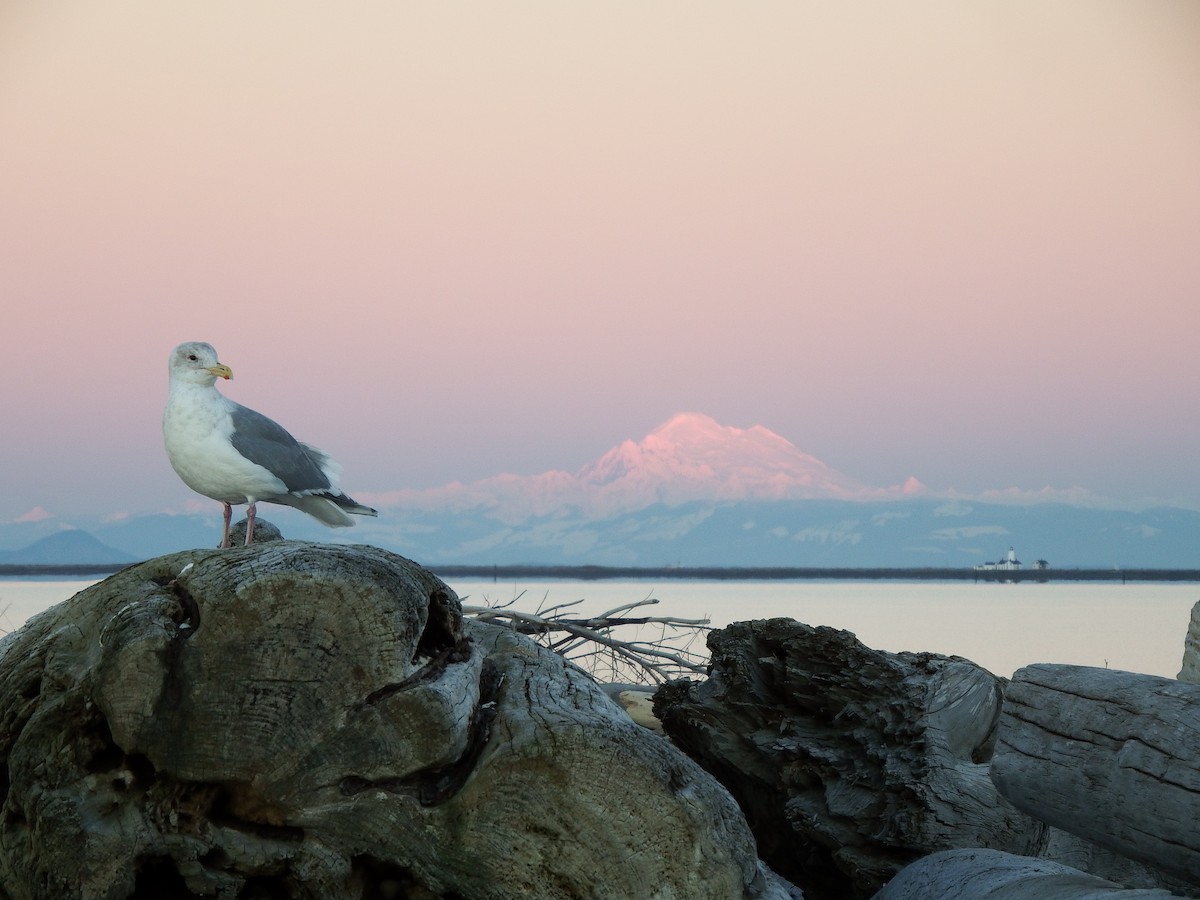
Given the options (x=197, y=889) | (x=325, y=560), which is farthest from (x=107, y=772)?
(x=325, y=560)

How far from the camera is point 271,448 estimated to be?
819 cm

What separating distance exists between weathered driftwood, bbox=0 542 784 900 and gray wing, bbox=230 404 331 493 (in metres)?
4.89

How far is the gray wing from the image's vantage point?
26.2 feet

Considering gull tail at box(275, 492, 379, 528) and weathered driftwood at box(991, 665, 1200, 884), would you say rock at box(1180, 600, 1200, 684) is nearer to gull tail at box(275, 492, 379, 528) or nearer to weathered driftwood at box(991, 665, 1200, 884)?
weathered driftwood at box(991, 665, 1200, 884)

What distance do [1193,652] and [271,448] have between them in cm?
563

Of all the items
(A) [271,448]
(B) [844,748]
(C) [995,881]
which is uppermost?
(A) [271,448]

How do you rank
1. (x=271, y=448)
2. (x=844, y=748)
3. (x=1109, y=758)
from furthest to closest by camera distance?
(x=271, y=448), (x=844, y=748), (x=1109, y=758)

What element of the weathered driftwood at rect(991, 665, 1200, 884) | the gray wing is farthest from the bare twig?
the weathered driftwood at rect(991, 665, 1200, 884)

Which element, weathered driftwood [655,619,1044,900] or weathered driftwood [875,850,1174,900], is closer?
weathered driftwood [875,850,1174,900]

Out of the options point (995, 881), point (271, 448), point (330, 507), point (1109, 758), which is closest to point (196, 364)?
point (271, 448)

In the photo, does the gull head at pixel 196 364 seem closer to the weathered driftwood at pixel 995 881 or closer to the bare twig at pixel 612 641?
the bare twig at pixel 612 641

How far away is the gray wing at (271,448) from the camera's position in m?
7.99

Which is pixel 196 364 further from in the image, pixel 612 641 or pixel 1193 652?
pixel 1193 652

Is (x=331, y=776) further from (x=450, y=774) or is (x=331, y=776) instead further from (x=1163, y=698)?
(x=1163, y=698)
